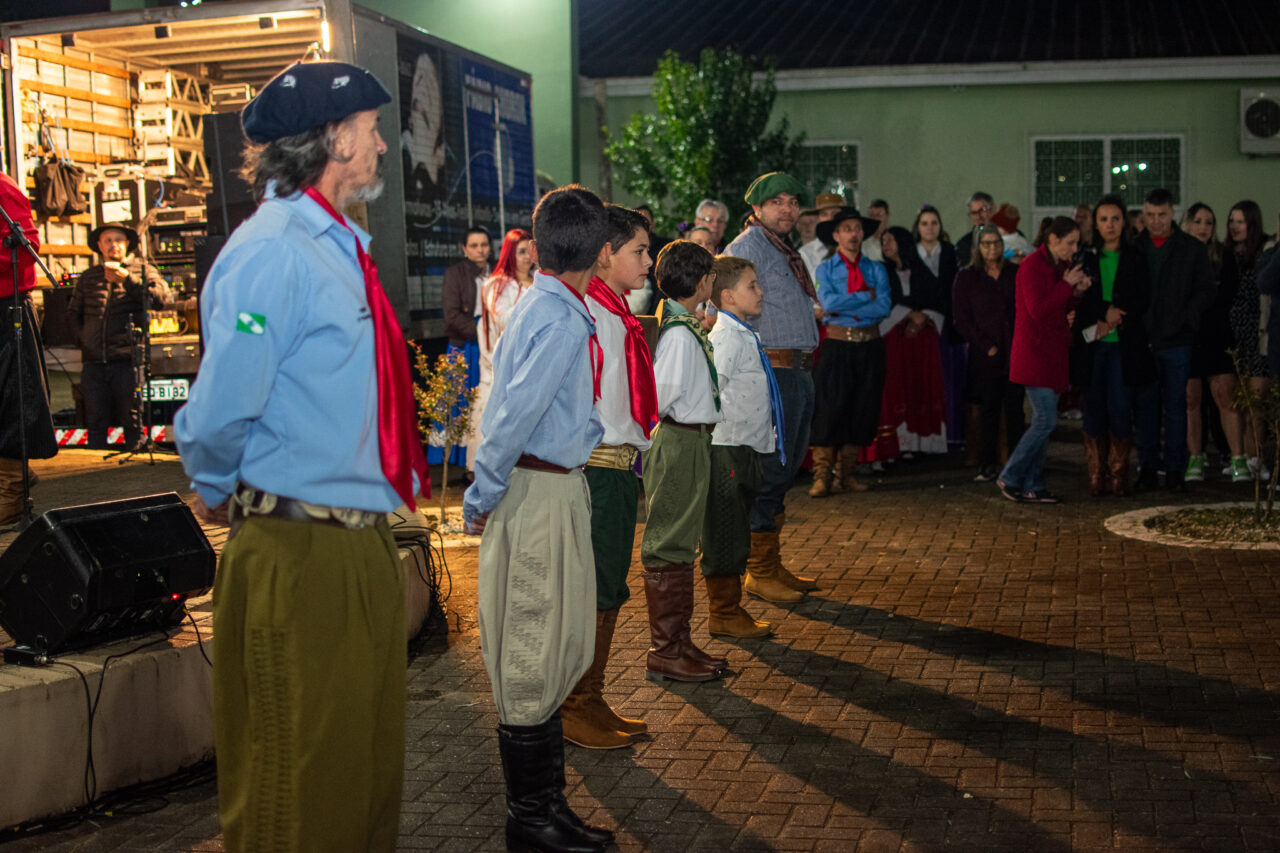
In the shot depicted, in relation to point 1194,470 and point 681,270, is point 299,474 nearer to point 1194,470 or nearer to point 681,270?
point 681,270

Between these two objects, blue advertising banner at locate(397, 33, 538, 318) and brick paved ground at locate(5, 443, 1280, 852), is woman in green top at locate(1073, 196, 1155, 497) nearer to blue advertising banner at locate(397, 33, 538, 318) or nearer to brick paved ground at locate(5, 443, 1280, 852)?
brick paved ground at locate(5, 443, 1280, 852)

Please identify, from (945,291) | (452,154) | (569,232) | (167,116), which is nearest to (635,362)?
(569,232)

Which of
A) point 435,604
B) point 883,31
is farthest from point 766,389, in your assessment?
point 883,31

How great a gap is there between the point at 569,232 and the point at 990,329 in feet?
24.6

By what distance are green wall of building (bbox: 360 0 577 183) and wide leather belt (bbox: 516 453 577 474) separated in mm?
16272

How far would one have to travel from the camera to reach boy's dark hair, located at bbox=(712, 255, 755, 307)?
6.62 m

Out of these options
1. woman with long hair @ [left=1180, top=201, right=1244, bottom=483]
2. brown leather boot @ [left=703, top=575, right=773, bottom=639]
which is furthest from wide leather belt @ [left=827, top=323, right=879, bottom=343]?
brown leather boot @ [left=703, top=575, right=773, bottom=639]

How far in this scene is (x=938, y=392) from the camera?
1263cm

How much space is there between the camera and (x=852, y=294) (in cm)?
1058

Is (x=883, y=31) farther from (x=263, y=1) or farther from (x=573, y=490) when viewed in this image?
(x=573, y=490)

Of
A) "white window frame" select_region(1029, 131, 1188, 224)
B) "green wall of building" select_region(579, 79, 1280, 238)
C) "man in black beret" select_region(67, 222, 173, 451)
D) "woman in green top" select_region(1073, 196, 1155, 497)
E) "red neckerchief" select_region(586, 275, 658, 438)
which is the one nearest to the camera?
"red neckerchief" select_region(586, 275, 658, 438)

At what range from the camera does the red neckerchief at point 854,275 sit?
34.4 ft

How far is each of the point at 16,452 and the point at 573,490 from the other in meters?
5.51

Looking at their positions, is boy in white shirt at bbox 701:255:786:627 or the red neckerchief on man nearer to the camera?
boy in white shirt at bbox 701:255:786:627
